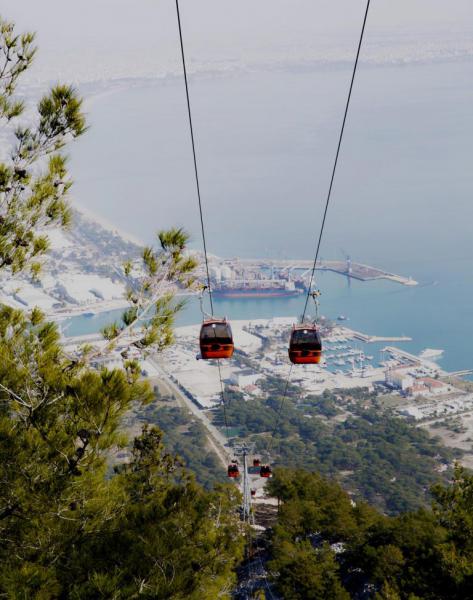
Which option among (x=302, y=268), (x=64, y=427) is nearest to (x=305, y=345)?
(x=64, y=427)

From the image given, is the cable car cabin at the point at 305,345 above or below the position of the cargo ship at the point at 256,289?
above

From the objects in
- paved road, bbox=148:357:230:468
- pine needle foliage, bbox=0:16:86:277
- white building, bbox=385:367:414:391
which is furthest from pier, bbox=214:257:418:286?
pine needle foliage, bbox=0:16:86:277

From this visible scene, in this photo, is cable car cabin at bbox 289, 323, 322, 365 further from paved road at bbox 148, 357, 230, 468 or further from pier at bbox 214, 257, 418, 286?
pier at bbox 214, 257, 418, 286

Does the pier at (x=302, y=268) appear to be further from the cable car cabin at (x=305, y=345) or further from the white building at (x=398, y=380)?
the cable car cabin at (x=305, y=345)

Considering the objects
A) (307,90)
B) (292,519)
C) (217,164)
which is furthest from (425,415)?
(307,90)

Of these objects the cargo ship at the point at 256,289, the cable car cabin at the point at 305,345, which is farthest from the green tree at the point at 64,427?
the cargo ship at the point at 256,289
